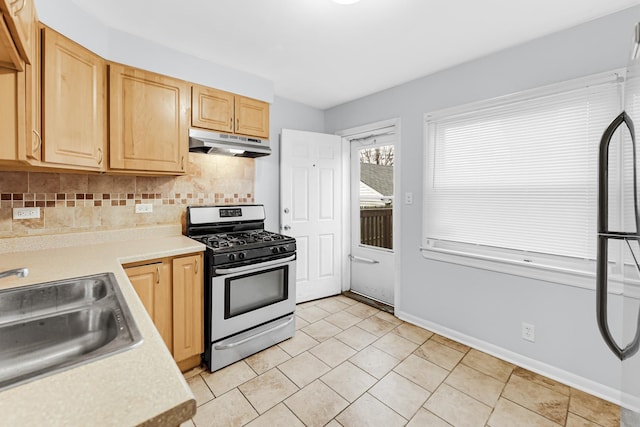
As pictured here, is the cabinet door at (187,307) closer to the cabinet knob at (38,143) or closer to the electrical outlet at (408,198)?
the cabinet knob at (38,143)

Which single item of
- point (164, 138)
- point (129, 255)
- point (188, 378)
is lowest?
point (188, 378)

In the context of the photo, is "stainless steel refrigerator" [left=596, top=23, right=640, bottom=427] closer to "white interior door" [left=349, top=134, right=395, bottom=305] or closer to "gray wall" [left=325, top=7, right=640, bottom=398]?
"gray wall" [left=325, top=7, right=640, bottom=398]

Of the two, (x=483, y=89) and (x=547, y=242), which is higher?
(x=483, y=89)

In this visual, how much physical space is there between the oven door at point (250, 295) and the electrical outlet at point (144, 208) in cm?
89

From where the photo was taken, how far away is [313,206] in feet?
11.2

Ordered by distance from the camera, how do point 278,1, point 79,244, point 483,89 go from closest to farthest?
1. point 278,1
2. point 79,244
3. point 483,89

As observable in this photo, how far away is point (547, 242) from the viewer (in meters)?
2.07

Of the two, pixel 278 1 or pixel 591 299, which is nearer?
pixel 278 1

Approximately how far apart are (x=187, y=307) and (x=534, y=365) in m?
2.56

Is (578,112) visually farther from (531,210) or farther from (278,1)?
(278,1)

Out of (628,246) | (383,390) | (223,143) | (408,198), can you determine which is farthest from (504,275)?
(223,143)

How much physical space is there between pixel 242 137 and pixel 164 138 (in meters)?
0.63

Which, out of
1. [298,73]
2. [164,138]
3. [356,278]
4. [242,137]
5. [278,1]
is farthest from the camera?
[356,278]

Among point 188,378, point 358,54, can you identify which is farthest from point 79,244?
point 358,54
